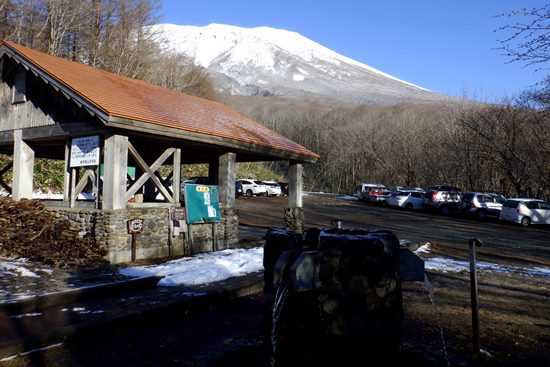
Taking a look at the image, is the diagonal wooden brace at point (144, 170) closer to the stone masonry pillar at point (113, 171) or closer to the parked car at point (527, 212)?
the stone masonry pillar at point (113, 171)

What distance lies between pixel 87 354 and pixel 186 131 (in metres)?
6.94

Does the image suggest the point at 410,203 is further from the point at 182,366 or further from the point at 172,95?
the point at 182,366

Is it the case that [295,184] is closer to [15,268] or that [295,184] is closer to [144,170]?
[144,170]

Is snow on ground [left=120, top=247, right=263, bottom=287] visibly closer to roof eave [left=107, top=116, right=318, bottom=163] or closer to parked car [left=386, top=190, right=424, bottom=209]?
roof eave [left=107, top=116, right=318, bottom=163]

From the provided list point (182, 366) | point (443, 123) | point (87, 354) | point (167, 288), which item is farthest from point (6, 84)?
point (443, 123)

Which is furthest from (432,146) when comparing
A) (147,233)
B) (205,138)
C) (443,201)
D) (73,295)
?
(73,295)

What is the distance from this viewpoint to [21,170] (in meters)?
12.5

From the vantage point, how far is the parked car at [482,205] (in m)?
28.7

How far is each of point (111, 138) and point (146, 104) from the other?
1913mm

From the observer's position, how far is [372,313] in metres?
4.40

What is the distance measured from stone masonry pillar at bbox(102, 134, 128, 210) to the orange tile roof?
78 centimetres

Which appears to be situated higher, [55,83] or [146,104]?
[55,83]

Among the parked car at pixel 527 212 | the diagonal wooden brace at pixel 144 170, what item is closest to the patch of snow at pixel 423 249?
the diagonal wooden brace at pixel 144 170

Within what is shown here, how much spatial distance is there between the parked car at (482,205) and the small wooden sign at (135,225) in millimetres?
24486
